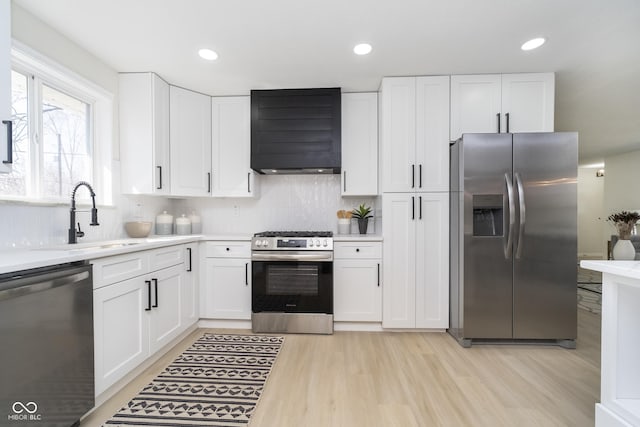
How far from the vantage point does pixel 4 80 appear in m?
1.37

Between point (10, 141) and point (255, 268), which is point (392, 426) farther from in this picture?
point (10, 141)

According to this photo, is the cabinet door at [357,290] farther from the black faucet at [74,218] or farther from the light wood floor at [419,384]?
the black faucet at [74,218]

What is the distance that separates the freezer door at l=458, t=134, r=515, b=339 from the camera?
8.24 ft

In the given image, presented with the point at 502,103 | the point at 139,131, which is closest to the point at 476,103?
the point at 502,103

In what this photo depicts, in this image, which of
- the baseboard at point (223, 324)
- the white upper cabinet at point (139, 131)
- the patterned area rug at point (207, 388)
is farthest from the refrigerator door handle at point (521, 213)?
the white upper cabinet at point (139, 131)

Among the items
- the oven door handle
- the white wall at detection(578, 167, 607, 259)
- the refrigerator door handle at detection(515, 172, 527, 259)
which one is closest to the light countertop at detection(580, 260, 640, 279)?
the refrigerator door handle at detection(515, 172, 527, 259)

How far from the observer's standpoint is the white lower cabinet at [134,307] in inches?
66.9

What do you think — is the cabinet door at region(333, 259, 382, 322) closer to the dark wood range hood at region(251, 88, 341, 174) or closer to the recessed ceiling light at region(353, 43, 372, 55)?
the dark wood range hood at region(251, 88, 341, 174)

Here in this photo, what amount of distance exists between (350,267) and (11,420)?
7.65 ft

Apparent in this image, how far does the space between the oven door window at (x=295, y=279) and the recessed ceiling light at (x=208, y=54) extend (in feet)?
6.31

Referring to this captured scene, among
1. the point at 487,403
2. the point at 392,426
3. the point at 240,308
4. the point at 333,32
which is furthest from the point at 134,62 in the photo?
the point at 487,403

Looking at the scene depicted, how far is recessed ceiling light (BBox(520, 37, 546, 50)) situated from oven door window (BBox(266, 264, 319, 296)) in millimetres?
2534

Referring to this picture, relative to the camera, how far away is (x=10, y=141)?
1388mm

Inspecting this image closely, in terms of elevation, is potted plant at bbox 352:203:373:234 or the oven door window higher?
potted plant at bbox 352:203:373:234
